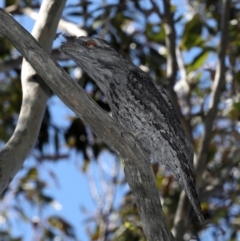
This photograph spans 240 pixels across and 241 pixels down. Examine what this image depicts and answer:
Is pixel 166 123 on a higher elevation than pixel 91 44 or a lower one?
lower

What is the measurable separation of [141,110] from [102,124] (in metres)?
0.53

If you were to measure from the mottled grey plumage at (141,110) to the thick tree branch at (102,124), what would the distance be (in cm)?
36

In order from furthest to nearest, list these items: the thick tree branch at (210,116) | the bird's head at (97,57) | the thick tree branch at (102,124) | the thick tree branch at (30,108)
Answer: the thick tree branch at (210,116) < the thick tree branch at (30,108) < the bird's head at (97,57) < the thick tree branch at (102,124)

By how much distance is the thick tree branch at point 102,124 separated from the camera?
2904 millimetres

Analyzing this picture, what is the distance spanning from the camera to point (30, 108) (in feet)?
12.4

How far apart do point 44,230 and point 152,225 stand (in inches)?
144

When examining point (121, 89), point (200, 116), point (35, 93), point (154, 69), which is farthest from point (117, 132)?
point (154, 69)

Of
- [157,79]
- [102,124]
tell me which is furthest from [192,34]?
[102,124]

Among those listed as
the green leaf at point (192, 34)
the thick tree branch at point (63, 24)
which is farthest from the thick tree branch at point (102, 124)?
the green leaf at point (192, 34)

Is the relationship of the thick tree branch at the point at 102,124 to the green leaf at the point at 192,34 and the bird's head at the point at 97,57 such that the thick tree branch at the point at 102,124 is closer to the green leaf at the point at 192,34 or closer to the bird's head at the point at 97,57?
the bird's head at the point at 97,57

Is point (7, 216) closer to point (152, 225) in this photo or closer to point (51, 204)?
point (51, 204)

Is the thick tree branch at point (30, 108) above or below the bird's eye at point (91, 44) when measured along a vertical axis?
below

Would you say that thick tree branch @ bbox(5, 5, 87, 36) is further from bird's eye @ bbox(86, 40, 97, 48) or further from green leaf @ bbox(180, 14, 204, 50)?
bird's eye @ bbox(86, 40, 97, 48)

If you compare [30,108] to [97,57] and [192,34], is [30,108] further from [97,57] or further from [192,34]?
[192,34]
